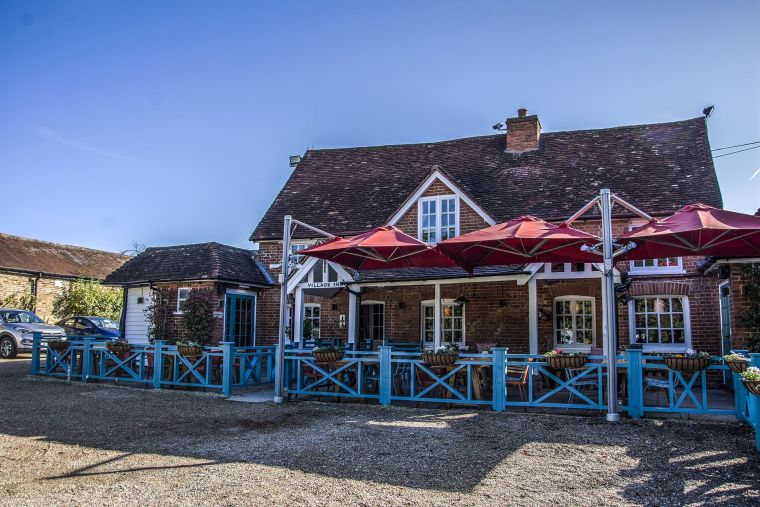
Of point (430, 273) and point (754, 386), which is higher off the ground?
point (430, 273)

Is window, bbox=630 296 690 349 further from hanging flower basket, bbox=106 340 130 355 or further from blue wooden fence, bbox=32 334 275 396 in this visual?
hanging flower basket, bbox=106 340 130 355

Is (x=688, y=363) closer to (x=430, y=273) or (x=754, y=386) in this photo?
(x=754, y=386)

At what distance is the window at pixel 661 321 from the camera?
573 inches

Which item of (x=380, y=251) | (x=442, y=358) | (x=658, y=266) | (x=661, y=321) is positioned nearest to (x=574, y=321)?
(x=661, y=321)

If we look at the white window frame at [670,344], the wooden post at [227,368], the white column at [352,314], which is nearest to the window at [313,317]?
the white column at [352,314]

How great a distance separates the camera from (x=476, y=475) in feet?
20.2

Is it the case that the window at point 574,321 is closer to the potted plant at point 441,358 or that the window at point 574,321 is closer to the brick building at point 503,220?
the brick building at point 503,220

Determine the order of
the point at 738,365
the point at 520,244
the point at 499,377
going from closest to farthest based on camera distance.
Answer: the point at 738,365 → the point at 499,377 → the point at 520,244

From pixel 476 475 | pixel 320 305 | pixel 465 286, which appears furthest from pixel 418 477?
pixel 320 305

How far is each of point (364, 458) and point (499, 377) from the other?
12.1ft

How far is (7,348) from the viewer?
67.2 ft

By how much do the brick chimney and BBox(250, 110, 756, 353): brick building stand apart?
0.11 feet

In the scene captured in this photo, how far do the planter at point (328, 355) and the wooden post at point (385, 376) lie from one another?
0.86 meters

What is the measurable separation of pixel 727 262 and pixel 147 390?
1233 centimetres
